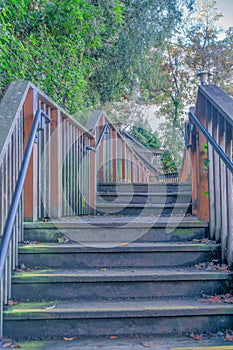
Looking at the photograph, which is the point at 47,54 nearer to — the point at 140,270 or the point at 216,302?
the point at 140,270

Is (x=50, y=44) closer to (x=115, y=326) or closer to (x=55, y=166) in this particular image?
(x=55, y=166)

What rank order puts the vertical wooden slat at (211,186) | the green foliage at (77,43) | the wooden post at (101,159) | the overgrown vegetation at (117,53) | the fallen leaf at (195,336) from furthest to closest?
the wooden post at (101,159) < the overgrown vegetation at (117,53) < the green foliage at (77,43) < the vertical wooden slat at (211,186) < the fallen leaf at (195,336)

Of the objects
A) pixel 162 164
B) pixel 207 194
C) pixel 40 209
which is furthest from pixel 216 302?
pixel 162 164

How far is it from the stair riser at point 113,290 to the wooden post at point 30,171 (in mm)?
616

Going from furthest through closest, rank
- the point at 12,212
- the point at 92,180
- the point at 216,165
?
the point at 92,180, the point at 216,165, the point at 12,212

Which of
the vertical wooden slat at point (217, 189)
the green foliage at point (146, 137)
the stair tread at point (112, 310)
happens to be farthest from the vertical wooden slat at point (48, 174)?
the green foliage at point (146, 137)

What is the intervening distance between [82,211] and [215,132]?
5.73 ft

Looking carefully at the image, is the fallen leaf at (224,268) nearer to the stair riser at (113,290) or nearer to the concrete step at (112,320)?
the stair riser at (113,290)

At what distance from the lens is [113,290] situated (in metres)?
2.16

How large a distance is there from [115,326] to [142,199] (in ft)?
7.13

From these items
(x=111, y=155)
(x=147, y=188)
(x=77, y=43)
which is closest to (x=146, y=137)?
(x=111, y=155)

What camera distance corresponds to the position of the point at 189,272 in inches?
87.4

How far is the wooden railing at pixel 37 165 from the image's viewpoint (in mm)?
1956

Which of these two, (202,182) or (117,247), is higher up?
(202,182)
